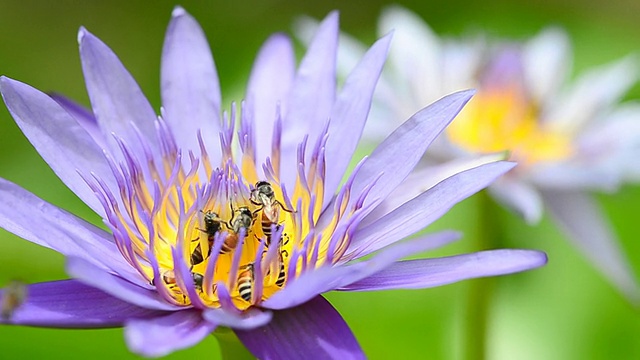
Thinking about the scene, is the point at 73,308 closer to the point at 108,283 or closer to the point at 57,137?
the point at 108,283

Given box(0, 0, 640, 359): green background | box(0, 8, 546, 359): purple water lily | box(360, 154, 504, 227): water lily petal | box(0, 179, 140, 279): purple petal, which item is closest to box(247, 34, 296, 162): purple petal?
box(0, 8, 546, 359): purple water lily

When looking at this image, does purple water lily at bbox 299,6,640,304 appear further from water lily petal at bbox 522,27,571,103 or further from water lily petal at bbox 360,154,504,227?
water lily petal at bbox 360,154,504,227

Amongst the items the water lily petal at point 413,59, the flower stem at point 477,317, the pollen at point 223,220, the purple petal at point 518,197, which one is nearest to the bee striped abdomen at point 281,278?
the pollen at point 223,220

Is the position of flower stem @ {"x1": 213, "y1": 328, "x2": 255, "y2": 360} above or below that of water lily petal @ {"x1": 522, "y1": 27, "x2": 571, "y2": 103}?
below

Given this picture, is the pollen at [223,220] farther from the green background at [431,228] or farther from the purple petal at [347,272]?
the green background at [431,228]

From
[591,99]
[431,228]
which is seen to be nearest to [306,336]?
[591,99]
